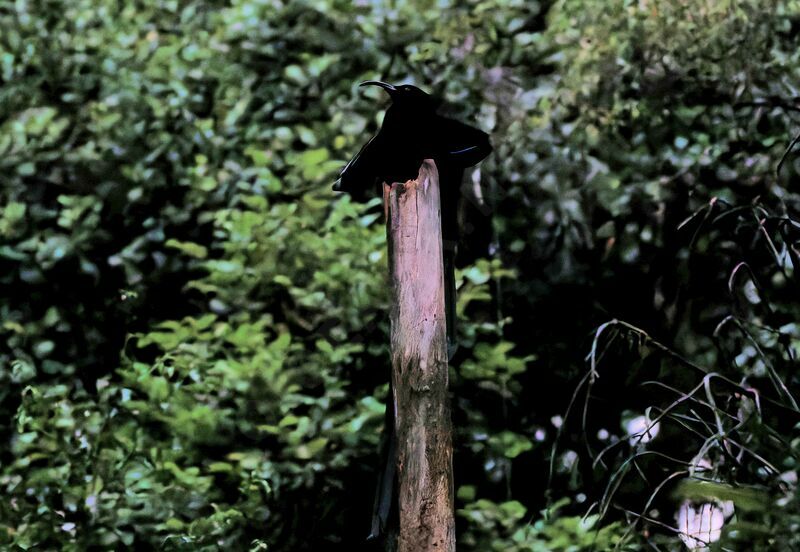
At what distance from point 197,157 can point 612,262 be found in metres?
1.81

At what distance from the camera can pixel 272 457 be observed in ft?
13.7

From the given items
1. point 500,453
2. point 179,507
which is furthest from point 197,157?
point 500,453

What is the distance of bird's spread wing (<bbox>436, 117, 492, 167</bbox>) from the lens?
2828mm

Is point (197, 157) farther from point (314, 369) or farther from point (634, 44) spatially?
point (634, 44)

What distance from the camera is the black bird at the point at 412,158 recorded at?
269cm

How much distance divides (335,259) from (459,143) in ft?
4.96

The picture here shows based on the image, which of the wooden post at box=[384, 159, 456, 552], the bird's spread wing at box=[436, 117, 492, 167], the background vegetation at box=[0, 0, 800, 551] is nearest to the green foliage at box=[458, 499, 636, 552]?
the background vegetation at box=[0, 0, 800, 551]

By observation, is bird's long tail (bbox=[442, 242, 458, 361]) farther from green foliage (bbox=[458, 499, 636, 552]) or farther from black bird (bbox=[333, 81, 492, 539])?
green foliage (bbox=[458, 499, 636, 552])

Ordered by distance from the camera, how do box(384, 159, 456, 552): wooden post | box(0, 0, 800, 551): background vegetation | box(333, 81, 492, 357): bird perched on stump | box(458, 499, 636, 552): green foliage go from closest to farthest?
box(384, 159, 456, 552): wooden post
box(333, 81, 492, 357): bird perched on stump
box(458, 499, 636, 552): green foliage
box(0, 0, 800, 551): background vegetation

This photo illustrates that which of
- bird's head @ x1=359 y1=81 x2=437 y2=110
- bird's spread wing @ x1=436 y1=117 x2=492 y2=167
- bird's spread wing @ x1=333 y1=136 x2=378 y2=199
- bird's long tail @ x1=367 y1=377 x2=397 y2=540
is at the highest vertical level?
bird's head @ x1=359 y1=81 x2=437 y2=110

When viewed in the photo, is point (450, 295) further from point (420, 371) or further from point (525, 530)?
point (525, 530)

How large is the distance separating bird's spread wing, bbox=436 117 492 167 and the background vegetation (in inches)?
49.0

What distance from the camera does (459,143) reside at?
2.87 metres

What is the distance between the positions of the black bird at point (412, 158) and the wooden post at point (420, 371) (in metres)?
0.05
